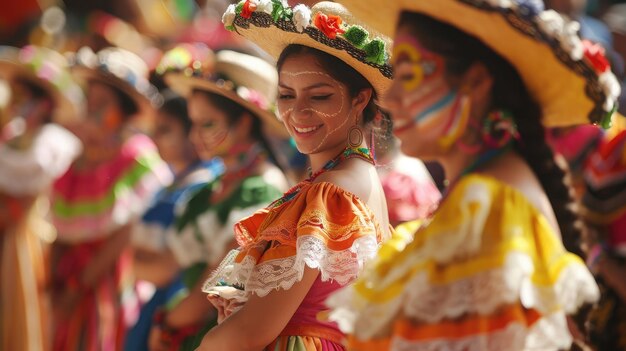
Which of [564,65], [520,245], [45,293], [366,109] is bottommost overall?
[45,293]

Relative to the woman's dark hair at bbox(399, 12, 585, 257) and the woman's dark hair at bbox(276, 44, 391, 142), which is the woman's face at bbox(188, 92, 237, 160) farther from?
the woman's dark hair at bbox(399, 12, 585, 257)

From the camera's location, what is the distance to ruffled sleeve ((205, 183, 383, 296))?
324cm

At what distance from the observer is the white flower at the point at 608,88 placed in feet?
8.63

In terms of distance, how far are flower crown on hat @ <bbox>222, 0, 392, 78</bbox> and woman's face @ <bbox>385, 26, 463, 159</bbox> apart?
0.66 meters

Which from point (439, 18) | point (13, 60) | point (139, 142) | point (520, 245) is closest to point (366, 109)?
point (439, 18)

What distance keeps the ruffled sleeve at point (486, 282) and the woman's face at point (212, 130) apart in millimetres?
2880

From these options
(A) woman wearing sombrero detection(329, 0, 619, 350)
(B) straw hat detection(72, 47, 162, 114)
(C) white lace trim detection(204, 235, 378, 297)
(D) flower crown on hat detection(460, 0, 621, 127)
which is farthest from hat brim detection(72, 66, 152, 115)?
(D) flower crown on hat detection(460, 0, 621, 127)

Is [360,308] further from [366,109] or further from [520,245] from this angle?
[366,109]

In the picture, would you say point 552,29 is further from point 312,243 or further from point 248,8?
point 248,8

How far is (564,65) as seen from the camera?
262 cm

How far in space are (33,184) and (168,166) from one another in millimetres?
977

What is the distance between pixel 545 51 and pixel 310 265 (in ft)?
3.23

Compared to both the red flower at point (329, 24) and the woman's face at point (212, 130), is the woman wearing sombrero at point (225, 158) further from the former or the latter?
the red flower at point (329, 24)

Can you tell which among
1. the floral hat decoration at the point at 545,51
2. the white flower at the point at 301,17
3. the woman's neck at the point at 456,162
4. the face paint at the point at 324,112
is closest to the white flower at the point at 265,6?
the white flower at the point at 301,17
